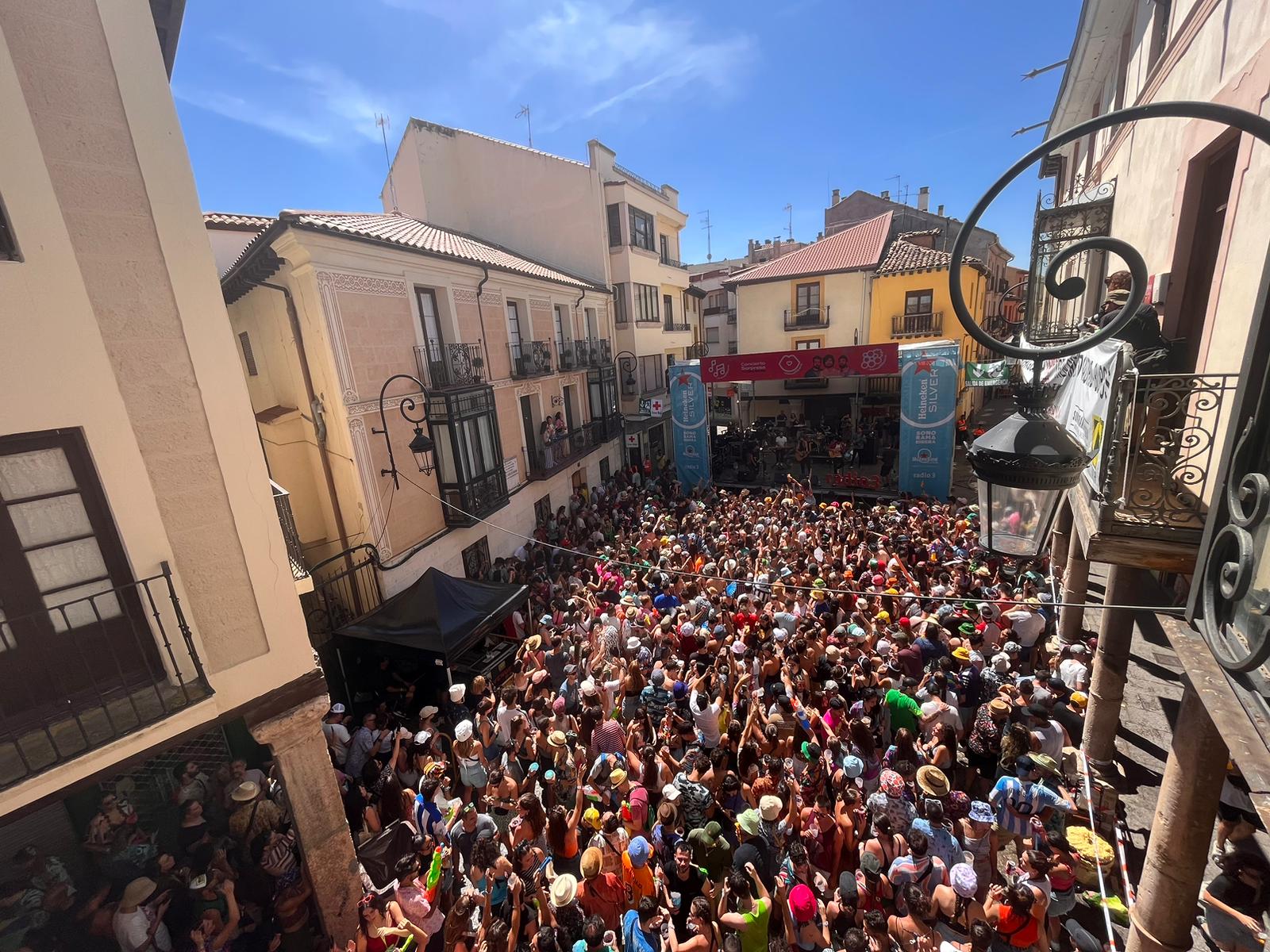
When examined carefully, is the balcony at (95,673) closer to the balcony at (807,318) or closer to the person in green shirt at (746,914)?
the person in green shirt at (746,914)

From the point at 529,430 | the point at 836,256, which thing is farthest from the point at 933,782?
the point at 836,256

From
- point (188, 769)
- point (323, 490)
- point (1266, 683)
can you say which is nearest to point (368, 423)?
point (323, 490)

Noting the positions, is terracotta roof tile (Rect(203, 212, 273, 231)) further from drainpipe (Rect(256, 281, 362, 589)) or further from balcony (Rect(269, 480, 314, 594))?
balcony (Rect(269, 480, 314, 594))

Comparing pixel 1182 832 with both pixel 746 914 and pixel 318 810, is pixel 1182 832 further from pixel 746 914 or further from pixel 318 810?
pixel 318 810

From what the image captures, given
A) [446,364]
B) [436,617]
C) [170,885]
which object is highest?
[446,364]

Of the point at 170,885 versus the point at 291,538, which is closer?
the point at 170,885

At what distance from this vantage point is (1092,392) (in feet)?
17.7

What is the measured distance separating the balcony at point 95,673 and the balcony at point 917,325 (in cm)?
2571

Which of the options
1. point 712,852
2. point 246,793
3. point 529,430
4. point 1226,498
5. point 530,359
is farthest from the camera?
point 529,430

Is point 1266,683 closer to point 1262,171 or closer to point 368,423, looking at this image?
point 1262,171

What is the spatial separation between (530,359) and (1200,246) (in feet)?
43.7

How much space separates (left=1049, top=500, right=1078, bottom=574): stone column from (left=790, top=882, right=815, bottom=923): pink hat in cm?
837

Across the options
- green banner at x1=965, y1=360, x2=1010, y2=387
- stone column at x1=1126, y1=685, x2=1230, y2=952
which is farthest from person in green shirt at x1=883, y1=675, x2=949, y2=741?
green banner at x1=965, y1=360, x2=1010, y2=387

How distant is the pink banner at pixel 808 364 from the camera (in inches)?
637
